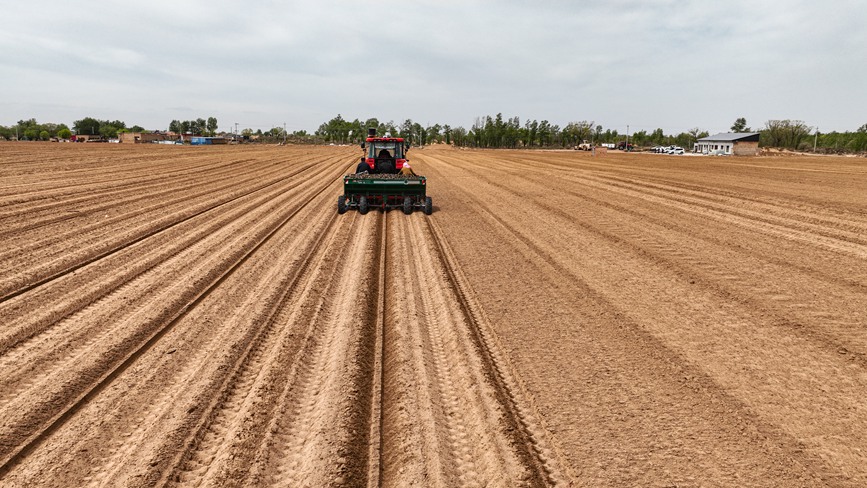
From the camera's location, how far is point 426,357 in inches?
201

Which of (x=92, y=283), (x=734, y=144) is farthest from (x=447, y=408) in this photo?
(x=734, y=144)

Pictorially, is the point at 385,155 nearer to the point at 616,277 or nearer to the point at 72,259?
the point at 72,259

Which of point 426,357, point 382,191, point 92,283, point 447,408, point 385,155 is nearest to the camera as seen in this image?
point 447,408

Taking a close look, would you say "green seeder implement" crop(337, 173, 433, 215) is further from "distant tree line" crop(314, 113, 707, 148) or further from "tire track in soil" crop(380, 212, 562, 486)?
"distant tree line" crop(314, 113, 707, 148)

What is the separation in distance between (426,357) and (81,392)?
2.93 meters

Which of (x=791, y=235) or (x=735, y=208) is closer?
(x=791, y=235)

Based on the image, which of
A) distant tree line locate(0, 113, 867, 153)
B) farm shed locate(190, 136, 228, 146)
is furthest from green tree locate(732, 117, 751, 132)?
farm shed locate(190, 136, 228, 146)

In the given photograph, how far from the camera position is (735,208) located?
49.8 feet

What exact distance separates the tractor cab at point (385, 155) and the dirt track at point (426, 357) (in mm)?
5600

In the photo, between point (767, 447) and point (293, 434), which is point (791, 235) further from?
point (293, 434)

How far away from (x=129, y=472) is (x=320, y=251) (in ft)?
20.5

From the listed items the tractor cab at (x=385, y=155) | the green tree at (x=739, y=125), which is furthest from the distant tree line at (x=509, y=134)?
the tractor cab at (x=385, y=155)

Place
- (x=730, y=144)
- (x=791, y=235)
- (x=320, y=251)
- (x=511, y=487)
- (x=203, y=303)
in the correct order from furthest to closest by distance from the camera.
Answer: (x=730, y=144), (x=791, y=235), (x=320, y=251), (x=203, y=303), (x=511, y=487)

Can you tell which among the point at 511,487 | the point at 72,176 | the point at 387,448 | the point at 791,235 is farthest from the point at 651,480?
the point at 72,176
